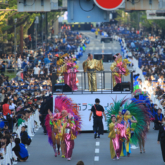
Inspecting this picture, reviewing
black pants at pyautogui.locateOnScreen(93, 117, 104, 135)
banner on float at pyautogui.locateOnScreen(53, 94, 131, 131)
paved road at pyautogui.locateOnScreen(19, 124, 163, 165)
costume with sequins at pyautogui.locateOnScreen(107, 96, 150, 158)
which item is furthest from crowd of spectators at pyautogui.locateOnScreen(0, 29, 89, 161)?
costume with sequins at pyautogui.locateOnScreen(107, 96, 150, 158)

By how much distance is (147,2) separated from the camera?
17.8 metres

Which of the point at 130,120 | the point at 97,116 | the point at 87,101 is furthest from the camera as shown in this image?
the point at 87,101

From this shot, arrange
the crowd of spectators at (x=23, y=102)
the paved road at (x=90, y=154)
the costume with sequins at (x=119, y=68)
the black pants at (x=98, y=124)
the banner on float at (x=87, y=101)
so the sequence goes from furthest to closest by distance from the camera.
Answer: the costume with sequins at (x=119, y=68) < the banner on float at (x=87, y=101) < the black pants at (x=98, y=124) < the crowd of spectators at (x=23, y=102) < the paved road at (x=90, y=154)

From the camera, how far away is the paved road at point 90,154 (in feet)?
47.7

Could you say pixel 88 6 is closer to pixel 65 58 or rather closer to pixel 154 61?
pixel 65 58

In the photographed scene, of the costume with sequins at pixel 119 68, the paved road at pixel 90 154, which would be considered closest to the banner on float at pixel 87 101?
the paved road at pixel 90 154

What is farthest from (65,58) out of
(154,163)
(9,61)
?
(9,61)

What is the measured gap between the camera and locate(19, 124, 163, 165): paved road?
14.5 meters

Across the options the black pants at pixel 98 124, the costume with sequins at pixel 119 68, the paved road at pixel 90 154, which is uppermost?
the costume with sequins at pixel 119 68

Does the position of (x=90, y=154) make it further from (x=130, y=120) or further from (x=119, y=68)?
(x=119, y=68)

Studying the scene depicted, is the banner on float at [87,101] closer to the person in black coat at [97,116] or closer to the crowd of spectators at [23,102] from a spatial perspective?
the crowd of spectators at [23,102]

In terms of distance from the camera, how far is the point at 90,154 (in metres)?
15.9

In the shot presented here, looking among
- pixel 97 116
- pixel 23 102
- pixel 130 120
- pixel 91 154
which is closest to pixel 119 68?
pixel 97 116

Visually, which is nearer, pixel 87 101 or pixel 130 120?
pixel 130 120
